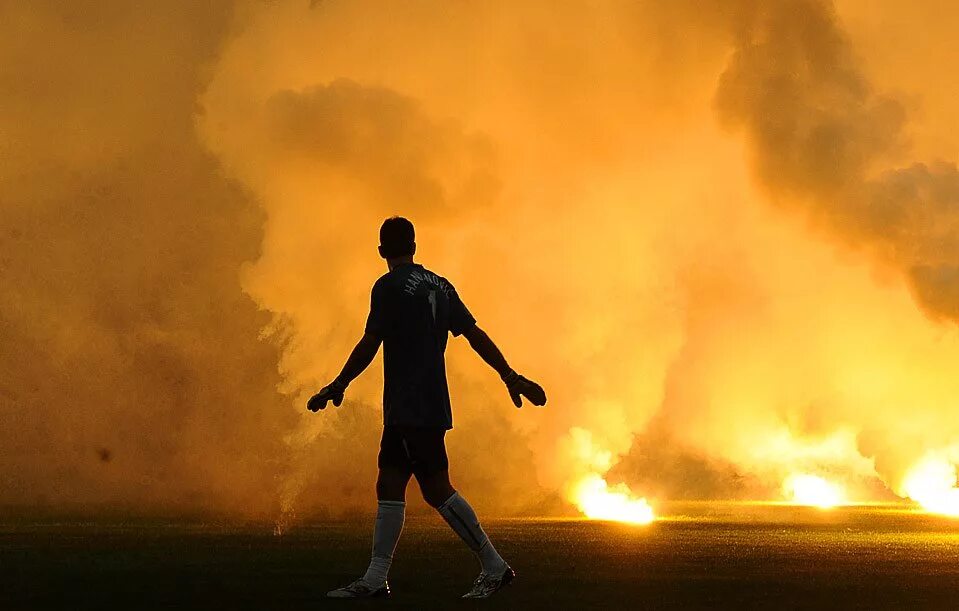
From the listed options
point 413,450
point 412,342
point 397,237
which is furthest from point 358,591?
point 397,237

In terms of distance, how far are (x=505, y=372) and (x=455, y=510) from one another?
98cm

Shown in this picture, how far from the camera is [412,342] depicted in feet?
32.3

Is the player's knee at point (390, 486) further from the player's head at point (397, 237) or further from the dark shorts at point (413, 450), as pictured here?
the player's head at point (397, 237)

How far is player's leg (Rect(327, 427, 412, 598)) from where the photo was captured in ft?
31.6

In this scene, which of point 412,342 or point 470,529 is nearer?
point 470,529

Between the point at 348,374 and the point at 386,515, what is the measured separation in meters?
0.96

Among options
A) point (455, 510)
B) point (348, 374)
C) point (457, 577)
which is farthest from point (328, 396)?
point (457, 577)

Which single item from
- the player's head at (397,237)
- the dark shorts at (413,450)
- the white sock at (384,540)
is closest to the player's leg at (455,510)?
the dark shorts at (413,450)

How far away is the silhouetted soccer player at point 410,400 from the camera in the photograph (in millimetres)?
9641

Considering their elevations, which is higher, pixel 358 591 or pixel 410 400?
pixel 410 400

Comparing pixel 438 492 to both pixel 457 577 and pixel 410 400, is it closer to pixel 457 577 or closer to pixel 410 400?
pixel 410 400

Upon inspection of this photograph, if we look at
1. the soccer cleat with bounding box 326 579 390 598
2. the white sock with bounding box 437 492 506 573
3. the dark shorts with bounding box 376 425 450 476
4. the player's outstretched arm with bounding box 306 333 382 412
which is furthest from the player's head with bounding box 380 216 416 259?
the soccer cleat with bounding box 326 579 390 598

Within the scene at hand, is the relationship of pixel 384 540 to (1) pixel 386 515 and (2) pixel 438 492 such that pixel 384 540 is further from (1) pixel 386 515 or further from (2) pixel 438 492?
(2) pixel 438 492

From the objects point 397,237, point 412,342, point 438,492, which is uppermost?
point 397,237
